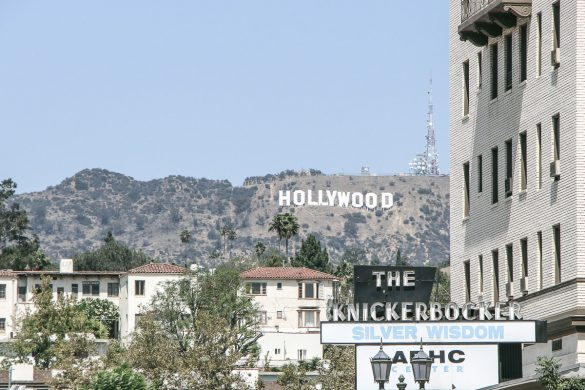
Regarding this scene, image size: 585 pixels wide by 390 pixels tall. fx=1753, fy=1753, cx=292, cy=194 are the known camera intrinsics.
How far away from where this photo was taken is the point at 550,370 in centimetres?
4831

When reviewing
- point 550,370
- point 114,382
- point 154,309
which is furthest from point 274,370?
point 550,370

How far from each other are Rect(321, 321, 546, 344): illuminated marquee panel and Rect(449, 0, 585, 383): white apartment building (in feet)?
4.14

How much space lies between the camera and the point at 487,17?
5925 cm

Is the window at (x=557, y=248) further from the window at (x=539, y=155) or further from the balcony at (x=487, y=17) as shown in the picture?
the balcony at (x=487, y=17)

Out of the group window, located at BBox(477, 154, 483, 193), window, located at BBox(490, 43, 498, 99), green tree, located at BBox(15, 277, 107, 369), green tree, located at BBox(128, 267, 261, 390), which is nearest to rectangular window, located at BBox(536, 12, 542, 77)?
window, located at BBox(490, 43, 498, 99)

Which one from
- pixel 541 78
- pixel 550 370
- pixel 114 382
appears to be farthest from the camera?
pixel 114 382

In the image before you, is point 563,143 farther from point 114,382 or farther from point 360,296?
point 114,382

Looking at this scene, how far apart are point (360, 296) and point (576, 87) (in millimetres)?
12452

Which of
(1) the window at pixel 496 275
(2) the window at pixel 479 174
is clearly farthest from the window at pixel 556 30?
(1) the window at pixel 496 275

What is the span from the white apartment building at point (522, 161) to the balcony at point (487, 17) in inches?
1.7

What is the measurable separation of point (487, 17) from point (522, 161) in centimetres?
516

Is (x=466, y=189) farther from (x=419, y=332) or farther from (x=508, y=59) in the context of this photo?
(x=419, y=332)

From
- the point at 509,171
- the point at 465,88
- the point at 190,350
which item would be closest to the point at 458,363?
the point at 509,171

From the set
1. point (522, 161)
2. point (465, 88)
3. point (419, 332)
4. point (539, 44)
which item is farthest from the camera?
point (465, 88)
